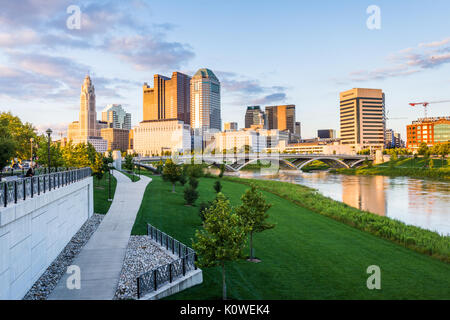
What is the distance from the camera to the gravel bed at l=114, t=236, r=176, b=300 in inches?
448

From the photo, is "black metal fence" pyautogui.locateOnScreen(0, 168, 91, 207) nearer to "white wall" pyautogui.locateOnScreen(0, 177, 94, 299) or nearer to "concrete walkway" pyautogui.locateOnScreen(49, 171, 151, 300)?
"white wall" pyautogui.locateOnScreen(0, 177, 94, 299)

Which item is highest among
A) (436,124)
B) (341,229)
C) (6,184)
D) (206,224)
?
(436,124)

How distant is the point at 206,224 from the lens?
11.8 metres

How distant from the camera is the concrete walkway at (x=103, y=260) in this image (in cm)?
1112

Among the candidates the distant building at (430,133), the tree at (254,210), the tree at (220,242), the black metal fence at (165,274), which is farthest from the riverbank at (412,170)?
the tree at (220,242)

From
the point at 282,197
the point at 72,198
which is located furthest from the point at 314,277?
the point at 282,197

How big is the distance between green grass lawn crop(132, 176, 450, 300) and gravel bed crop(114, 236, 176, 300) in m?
1.70

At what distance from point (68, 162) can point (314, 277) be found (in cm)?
2647

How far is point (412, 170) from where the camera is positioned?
8012cm

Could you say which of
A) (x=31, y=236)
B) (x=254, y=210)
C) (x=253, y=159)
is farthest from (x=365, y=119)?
(x=31, y=236)

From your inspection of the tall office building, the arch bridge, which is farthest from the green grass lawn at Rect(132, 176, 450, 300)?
the tall office building

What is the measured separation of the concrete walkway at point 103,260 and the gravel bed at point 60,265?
0.36 meters

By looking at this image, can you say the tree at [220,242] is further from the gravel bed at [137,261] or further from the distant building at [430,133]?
the distant building at [430,133]
